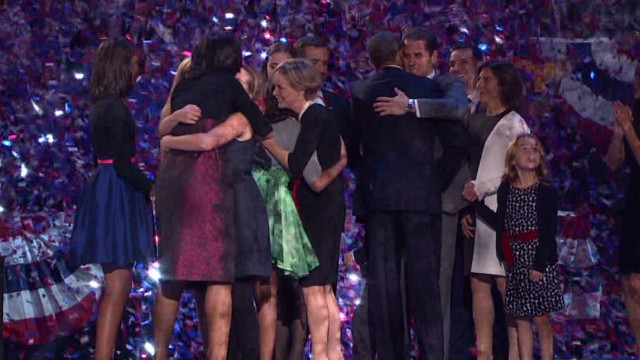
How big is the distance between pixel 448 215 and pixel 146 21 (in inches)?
78.9

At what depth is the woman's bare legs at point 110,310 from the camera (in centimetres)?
520

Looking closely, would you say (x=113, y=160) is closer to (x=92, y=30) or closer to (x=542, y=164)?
(x=92, y=30)

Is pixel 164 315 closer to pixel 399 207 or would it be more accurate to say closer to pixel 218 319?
pixel 218 319

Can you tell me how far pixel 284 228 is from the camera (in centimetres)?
514

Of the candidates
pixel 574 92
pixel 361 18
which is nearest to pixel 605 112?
pixel 574 92

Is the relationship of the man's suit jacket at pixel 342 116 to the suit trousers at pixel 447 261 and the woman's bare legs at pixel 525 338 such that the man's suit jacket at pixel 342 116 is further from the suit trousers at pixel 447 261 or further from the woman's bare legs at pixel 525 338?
the woman's bare legs at pixel 525 338

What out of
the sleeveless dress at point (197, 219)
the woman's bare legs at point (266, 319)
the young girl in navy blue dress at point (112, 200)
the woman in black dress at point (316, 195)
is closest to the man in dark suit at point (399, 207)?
the woman in black dress at point (316, 195)

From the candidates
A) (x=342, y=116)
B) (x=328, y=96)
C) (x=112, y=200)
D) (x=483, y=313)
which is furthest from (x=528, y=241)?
(x=112, y=200)

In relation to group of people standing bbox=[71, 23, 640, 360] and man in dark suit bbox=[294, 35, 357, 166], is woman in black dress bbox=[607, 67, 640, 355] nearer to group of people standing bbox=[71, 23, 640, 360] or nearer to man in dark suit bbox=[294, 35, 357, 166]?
group of people standing bbox=[71, 23, 640, 360]

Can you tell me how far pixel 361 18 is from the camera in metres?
6.92

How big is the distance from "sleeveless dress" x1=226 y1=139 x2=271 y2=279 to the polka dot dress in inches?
52.9

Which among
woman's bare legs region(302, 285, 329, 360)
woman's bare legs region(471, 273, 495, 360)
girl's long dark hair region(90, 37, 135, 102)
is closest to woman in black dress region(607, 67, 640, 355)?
woman's bare legs region(471, 273, 495, 360)

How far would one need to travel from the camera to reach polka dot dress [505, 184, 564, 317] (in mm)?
5656

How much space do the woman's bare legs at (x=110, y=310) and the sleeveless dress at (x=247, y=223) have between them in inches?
24.3
